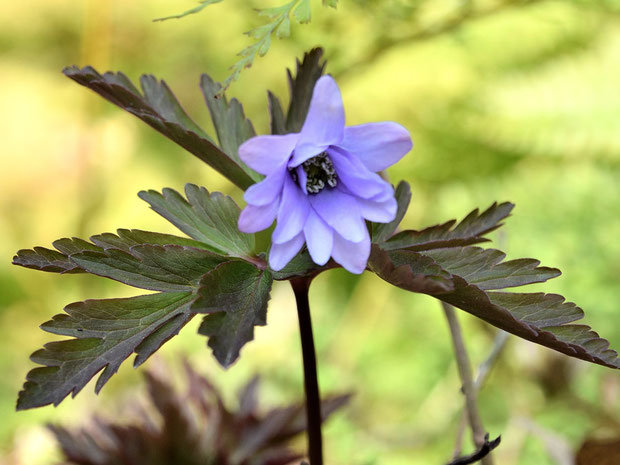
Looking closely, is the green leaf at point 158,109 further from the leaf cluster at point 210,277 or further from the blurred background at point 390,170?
the blurred background at point 390,170

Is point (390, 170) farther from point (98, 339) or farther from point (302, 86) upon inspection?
point (98, 339)

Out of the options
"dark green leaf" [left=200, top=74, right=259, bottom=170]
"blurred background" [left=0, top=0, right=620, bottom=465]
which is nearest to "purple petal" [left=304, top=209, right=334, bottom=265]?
"dark green leaf" [left=200, top=74, right=259, bottom=170]

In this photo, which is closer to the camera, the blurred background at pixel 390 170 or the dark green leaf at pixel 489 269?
the dark green leaf at pixel 489 269

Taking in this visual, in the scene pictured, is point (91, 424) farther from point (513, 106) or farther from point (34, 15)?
point (34, 15)

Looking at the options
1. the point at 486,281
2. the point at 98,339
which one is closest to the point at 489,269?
the point at 486,281

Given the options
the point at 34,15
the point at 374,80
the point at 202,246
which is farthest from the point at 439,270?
the point at 34,15

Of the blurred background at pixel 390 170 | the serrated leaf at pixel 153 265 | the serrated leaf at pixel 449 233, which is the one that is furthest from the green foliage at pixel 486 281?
the blurred background at pixel 390 170
